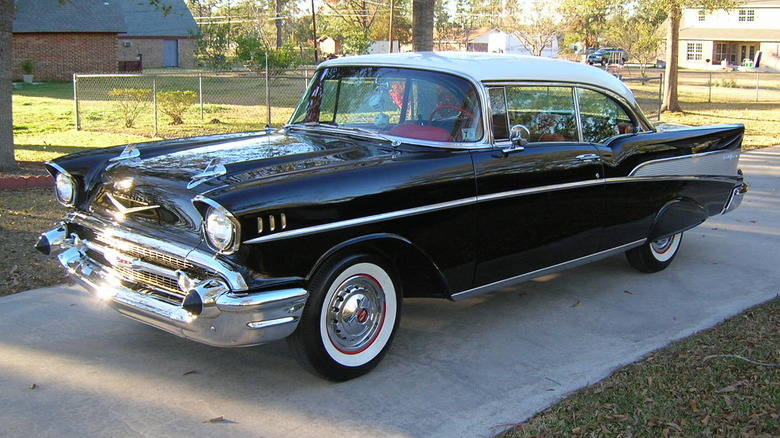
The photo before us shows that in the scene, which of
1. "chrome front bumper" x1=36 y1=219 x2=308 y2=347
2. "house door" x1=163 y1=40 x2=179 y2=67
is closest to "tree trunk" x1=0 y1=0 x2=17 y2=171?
"chrome front bumper" x1=36 y1=219 x2=308 y2=347

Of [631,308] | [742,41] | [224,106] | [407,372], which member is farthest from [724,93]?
[742,41]

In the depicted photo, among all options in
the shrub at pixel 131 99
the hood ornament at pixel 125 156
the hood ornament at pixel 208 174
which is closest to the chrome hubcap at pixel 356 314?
the hood ornament at pixel 208 174

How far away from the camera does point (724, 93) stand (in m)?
29.9

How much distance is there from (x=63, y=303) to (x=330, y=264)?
246cm

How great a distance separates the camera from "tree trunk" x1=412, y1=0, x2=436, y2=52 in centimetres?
1204

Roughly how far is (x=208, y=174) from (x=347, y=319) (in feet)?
3.55

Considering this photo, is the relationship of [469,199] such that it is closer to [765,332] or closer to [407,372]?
[407,372]

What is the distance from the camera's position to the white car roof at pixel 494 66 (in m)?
5.07

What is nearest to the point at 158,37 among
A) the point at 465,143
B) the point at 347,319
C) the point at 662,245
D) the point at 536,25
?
the point at 536,25

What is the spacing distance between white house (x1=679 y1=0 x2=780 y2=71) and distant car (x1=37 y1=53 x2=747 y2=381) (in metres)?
57.7

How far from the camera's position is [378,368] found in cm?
443

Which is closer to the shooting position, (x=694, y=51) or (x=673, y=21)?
(x=673, y=21)

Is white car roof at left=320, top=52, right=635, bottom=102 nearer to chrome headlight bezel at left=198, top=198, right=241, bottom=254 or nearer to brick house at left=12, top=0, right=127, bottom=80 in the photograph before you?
chrome headlight bezel at left=198, top=198, right=241, bottom=254

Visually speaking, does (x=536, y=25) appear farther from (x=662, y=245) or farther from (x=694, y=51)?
(x=662, y=245)
